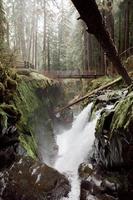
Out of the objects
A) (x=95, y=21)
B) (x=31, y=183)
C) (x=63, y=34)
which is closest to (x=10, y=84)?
(x=31, y=183)

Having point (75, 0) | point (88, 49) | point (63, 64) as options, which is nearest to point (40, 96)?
point (75, 0)

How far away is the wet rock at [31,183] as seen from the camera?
5594 millimetres

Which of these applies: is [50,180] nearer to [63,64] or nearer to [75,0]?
[75,0]

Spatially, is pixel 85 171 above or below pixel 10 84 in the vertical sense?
below

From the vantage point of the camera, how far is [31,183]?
5.93m

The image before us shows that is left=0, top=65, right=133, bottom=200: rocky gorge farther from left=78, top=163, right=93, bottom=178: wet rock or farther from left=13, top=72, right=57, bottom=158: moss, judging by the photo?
left=13, top=72, right=57, bottom=158: moss

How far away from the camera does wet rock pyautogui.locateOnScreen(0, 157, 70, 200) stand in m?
5.59

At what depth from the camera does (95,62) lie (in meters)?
30.1

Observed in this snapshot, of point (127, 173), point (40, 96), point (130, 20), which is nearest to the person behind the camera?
point (127, 173)

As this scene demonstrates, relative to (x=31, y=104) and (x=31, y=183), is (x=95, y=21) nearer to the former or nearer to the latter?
(x=31, y=183)

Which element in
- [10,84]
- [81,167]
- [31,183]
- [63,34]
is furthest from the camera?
[63,34]

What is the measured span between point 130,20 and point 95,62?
291 inches

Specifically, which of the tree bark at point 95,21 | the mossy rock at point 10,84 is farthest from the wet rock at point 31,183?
the tree bark at point 95,21

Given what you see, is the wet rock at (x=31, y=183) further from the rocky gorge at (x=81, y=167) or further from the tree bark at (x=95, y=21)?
the tree bark at (x=95, y=21)
